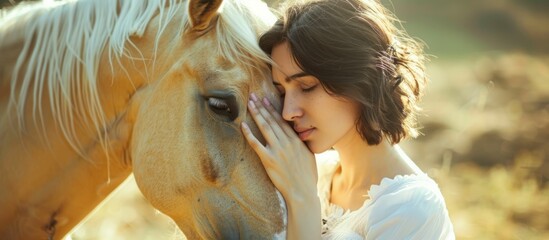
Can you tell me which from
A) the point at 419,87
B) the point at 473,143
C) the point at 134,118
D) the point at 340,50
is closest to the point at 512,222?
the point at 473,143

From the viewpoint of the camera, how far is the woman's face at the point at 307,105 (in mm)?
1908

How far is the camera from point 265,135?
1874 mm

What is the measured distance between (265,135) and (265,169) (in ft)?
0.35

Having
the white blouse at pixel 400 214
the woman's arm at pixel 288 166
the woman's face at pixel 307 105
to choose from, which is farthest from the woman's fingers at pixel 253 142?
the white blouse at pixel 400 214

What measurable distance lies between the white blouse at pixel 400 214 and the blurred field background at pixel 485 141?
0.76 metres

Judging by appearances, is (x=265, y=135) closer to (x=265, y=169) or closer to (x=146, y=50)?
(x=265, y=169)

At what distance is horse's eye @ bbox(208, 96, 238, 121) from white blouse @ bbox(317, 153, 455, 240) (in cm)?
54

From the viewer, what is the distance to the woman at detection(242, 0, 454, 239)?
6.16 feet

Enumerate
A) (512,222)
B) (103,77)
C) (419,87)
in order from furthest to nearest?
(512,222) → (419,87) → (103,77)

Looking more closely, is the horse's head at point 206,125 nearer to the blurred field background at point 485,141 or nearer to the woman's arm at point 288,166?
the woman's arm at point 288,166

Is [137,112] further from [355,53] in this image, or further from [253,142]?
[355,53]

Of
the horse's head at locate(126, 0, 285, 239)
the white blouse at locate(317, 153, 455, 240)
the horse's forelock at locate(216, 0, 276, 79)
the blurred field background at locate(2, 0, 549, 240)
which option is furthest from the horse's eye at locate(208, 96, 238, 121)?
the blurred field background at locate(2, 0, 549, 240)

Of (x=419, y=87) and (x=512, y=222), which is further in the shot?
(x=512, y=222)

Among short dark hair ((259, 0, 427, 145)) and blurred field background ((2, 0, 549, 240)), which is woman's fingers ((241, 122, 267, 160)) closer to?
short dark hair ((259, 0, 427, 145))
